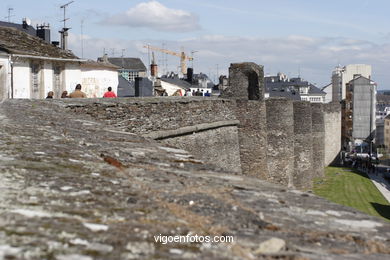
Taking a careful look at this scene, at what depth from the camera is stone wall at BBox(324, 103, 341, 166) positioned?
181ft

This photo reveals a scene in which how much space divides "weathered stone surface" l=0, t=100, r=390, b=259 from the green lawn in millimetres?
26013

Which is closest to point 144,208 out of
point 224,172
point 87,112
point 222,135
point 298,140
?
point 224,172

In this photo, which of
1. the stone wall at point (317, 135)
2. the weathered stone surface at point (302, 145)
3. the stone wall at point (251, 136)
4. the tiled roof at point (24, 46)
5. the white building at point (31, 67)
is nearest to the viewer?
the white building at point (31, 67)

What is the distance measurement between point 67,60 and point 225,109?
7806 mm

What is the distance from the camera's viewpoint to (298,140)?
3488 centimetres

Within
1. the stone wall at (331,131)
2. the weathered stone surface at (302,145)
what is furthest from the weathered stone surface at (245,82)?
the stone wall at (331,131)

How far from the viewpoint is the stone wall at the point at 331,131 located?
5531 centimetres

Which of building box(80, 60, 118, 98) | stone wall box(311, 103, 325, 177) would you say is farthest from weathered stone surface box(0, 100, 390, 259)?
stone wall box(311, 103, 325, 177)

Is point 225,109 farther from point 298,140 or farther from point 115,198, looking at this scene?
point 115,198

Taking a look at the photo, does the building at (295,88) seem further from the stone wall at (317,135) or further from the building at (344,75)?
the stone wall at (317,135)

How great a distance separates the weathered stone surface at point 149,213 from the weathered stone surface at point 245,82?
19.3m

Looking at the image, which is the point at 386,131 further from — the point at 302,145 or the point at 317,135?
the point at 302,145

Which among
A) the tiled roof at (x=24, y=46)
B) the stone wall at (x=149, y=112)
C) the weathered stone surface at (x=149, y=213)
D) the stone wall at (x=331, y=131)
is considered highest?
the tiled roof at (x=24, y=46)

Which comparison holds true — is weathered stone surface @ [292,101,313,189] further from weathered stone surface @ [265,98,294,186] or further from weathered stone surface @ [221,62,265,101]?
weathered stone surface @ [221,62,265,101]
